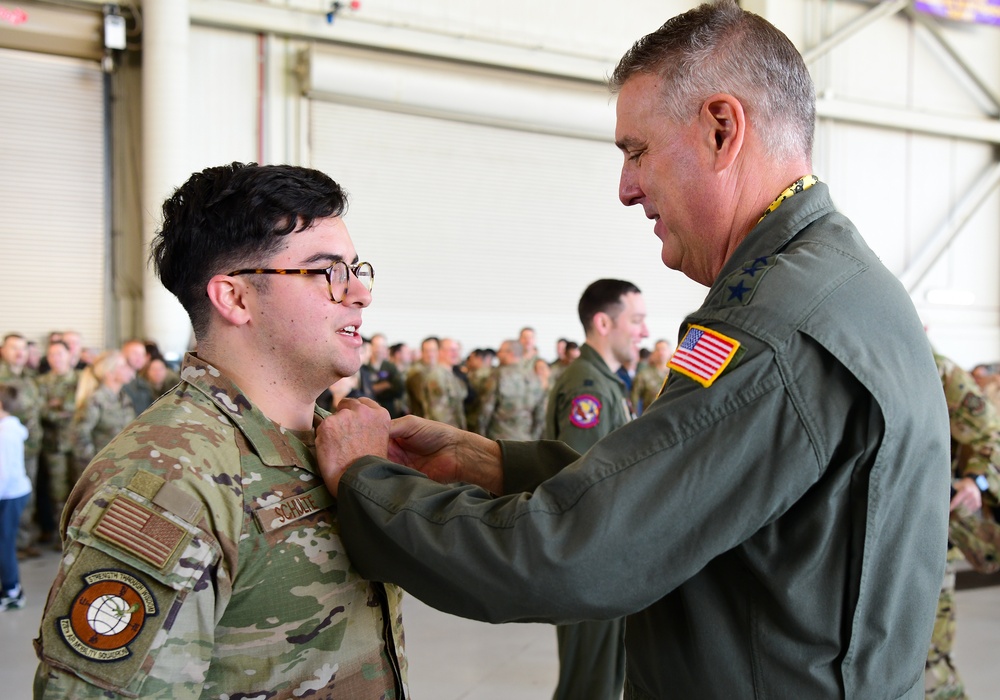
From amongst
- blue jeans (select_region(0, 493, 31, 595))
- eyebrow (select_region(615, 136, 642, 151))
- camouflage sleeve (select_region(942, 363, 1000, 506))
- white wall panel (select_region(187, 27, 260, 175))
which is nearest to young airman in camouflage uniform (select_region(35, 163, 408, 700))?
eyebrow (select_region(615, 136, 642, 151))

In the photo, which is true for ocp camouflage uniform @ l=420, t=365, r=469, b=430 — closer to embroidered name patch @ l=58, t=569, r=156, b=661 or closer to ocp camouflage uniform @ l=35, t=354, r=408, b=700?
ocp camouflage uniform @ l=35, t=354, r=408, b=700

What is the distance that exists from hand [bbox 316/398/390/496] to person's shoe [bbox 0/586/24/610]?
4545 millimetres

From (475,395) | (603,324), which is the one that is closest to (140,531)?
(603,324)

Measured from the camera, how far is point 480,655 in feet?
14.1

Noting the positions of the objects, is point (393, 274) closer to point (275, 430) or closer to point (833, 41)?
point (833, 41)

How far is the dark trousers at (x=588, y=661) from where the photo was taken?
3.37 metres

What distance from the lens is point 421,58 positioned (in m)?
10.4

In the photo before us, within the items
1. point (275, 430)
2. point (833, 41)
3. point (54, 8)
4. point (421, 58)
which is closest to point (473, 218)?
point (421, 58)

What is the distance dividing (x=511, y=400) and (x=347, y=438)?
721 cm

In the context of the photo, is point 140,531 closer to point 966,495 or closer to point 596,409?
point 596,409

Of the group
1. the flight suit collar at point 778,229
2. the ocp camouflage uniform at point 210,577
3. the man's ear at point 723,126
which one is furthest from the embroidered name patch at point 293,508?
the man's ear at point 723,126

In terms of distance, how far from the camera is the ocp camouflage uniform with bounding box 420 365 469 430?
340 inches

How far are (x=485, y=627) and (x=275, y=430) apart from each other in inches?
141

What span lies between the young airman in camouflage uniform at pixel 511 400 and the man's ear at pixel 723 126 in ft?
24.0
